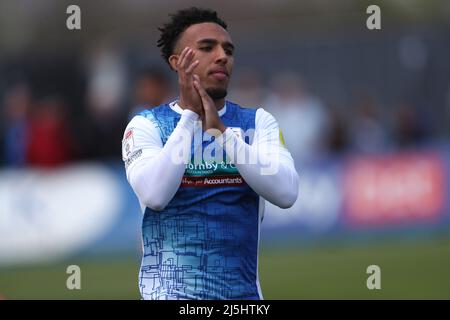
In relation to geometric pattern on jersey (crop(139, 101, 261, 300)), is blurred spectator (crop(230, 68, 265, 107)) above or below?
above

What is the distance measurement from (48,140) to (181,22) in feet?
40.0

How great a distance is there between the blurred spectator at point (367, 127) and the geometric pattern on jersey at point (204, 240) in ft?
43.9

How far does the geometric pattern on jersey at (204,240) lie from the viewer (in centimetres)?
675

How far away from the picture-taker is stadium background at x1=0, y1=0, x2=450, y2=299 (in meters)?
16.5

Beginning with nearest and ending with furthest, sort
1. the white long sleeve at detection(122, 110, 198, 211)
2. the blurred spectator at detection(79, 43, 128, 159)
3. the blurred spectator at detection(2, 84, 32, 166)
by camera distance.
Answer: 1. the white long sleeve at detection(122, 110, 198, 211)
2. the blurred spectator at detection(2, 84, 32, 166)
3. the blurred spectator at detection(79, 43, 128, 159)

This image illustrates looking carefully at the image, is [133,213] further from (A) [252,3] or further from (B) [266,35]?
(A) [252,3]

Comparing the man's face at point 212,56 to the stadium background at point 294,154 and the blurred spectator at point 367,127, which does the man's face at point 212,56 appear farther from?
the blurred spectator at point 367,127

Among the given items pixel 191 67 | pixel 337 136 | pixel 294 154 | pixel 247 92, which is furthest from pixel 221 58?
pixel 337 136

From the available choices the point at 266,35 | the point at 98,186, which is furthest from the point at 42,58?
the point at 98,186

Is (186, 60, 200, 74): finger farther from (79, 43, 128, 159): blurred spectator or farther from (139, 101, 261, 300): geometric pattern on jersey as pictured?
(79, 43, 128, 159): blurred spectator

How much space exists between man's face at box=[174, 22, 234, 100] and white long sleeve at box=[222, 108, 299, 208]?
302 mm

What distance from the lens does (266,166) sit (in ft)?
21.9

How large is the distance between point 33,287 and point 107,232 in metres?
2.50

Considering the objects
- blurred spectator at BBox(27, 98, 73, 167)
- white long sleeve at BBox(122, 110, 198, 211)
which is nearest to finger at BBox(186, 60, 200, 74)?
white long sleeve at BBox(122, 110, 198, 211)
